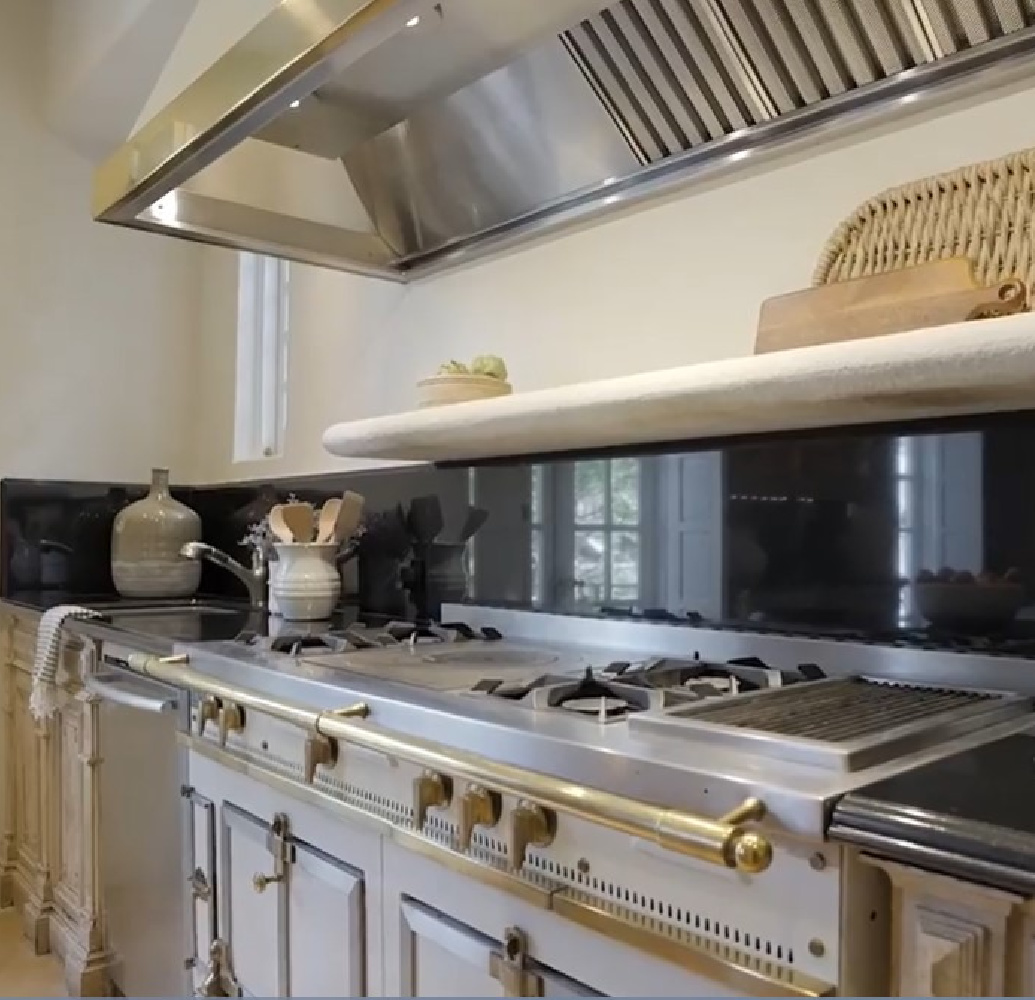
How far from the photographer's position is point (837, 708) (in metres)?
1.05

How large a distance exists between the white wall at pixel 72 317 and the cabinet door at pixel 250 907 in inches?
75.2

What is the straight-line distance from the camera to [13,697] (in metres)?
2.79

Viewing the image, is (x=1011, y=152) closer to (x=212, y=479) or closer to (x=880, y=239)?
(x=880, y=239)

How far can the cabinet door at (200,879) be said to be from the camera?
5.45 feet

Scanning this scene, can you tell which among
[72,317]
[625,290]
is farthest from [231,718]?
[72,317]

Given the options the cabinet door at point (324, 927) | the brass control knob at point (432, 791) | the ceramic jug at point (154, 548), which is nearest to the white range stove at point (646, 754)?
the brass control knob at point (432, 791)

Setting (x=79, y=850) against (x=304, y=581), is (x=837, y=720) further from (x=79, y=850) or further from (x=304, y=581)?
(x=79, y=850)

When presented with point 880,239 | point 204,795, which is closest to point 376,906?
point 204,795

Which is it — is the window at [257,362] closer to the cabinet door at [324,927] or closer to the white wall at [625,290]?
the white wall at [625,290]

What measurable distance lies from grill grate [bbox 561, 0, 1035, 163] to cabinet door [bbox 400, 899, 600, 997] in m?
1.20

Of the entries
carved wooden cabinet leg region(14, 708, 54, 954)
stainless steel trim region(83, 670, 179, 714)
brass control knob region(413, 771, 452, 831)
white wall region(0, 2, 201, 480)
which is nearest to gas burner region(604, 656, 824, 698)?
brass control knob region(413, 771, 452, 831)

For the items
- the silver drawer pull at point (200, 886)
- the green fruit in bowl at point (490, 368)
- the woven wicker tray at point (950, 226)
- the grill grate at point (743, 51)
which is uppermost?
the grill grate at point (743, 51)

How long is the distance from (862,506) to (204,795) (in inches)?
46.0

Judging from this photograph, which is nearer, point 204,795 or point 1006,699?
point 1006,699
